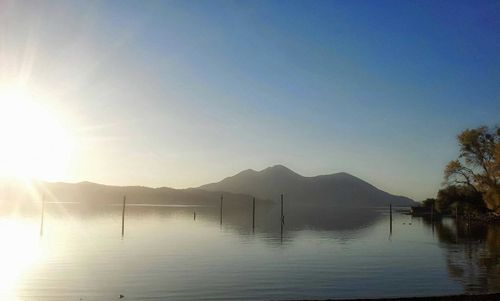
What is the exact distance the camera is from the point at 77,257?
4134cm

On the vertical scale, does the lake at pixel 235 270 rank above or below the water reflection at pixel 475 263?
below

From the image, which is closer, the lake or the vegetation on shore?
the lake

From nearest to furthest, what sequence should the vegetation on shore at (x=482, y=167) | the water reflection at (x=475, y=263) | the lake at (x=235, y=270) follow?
the lake at (x=235, y=270), the water reflection at (x=475, y=263), the vegetation on shore at (x=482, y=167)

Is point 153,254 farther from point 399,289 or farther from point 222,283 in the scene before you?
point 399,289

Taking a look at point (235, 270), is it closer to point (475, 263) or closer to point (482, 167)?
point (475, 263)

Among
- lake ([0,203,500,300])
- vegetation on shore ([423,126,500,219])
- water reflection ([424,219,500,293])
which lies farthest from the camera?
vegetation on shore ([423,126,500,219])

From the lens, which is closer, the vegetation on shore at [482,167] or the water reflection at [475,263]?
the water reflection at [475,263]

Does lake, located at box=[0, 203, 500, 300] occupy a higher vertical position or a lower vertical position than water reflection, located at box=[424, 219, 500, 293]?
lower

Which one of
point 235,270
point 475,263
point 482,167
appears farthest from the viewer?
point 482,167

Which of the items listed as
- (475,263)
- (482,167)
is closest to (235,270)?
(475,263)

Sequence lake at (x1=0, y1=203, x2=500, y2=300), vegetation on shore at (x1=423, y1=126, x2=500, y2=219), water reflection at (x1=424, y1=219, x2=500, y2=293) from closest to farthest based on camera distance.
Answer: lake at (x1=0, y1=203, x2=500, y2=300) → water reflection at (x1=424, y1=219, x2=500, y2=293) → vegetation on shore at (x1=423, y1=126, x2=500, y2=219)

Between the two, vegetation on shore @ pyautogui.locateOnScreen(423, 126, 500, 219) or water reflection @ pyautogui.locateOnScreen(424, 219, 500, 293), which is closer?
water reflection @ pyautogui.locateOnScreen(424, 219, 500, 293)

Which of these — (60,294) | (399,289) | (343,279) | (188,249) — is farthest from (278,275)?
(188,249)

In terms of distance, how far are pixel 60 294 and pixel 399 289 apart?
19.1 m
